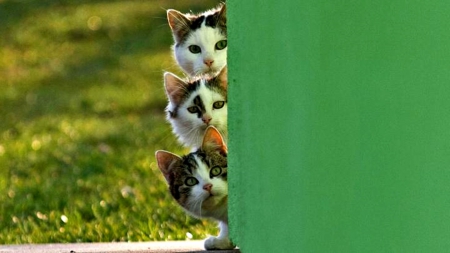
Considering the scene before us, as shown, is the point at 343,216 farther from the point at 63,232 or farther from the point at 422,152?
the point at 63,232

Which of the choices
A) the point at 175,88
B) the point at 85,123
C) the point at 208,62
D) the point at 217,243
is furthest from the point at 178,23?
the point at 85,123

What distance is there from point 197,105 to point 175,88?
0.17 meters

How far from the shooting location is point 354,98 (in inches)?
143

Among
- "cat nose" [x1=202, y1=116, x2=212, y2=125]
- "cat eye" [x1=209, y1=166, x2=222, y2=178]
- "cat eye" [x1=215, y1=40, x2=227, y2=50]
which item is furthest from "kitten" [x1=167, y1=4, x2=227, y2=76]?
"cat eye" [x1=209, y1=166, x2=222, y2=178]

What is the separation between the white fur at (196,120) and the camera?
526cm

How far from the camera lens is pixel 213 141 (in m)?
5.02

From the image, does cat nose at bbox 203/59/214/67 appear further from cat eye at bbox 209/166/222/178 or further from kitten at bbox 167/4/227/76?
cat eye at bbox 209/166/222/178

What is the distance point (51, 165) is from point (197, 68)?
3268 millimetres

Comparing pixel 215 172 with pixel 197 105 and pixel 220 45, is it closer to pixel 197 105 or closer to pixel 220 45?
pixel 197 105

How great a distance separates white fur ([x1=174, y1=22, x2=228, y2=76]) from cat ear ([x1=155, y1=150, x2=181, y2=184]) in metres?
0.64

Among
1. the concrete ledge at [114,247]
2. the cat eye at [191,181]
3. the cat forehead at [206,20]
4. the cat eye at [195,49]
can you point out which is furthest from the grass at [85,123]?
the cat forehead at [206,20]

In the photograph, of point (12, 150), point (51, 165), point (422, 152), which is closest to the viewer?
point (422, 152)

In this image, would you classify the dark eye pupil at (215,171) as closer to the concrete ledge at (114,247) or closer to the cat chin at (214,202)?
the cat chin at (214,202)

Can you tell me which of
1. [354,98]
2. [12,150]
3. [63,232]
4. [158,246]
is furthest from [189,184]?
[12,150]
